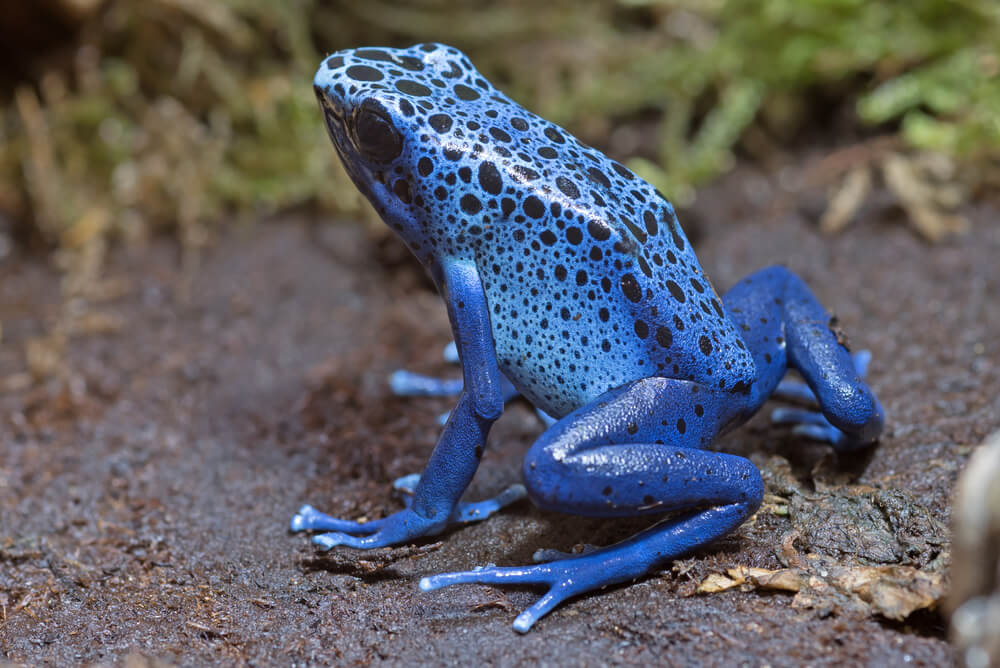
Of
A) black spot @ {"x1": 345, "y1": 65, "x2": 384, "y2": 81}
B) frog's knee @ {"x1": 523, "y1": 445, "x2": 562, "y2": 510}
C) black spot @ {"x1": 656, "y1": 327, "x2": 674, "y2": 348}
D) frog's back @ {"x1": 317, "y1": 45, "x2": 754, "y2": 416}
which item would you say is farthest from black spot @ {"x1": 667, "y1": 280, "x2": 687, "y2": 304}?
black spot @ {"x1": 345, "y1": 65, "x2": 384, "y2": 81}

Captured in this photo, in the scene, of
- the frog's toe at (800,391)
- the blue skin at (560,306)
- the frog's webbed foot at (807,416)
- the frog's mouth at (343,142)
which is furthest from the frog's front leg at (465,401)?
the frog's toe at (800,391)

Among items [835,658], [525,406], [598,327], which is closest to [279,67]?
[525,406]

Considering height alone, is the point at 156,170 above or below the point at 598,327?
below

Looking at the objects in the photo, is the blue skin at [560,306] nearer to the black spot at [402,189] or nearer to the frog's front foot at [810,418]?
the black spot at [402,189]

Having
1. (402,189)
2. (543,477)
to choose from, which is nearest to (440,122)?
(402,189)

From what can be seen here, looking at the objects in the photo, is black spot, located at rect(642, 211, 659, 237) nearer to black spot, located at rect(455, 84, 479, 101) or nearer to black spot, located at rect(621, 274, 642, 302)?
black spot, located at rect(621, 274, 642, 302)

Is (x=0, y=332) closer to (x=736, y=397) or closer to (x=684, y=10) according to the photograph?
(x=736, y=397)
